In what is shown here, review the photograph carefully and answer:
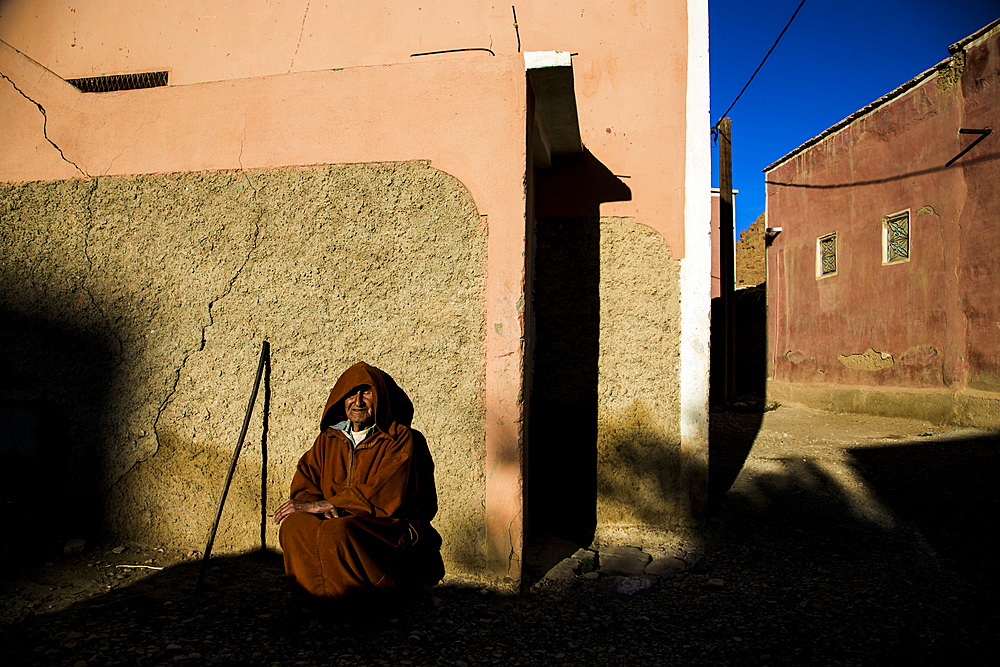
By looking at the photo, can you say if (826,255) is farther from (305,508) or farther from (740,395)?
(305,508)

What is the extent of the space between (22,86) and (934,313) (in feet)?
31.4

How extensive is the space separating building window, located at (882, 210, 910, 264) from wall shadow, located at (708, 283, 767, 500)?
2.54 m

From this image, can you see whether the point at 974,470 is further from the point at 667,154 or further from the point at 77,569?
the point at 77,569

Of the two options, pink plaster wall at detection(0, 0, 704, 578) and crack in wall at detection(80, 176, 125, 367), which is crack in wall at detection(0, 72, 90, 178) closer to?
pink plaster wall at detection(0, 0, 704, 578)

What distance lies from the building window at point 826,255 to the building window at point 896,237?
3.62 ft

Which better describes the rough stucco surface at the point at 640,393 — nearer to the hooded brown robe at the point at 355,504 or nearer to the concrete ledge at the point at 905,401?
the hooded brown robe at the point at 355,504

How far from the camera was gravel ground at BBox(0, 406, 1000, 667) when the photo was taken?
217cm

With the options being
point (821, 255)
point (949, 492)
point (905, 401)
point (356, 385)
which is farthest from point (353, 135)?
point (821, 255)

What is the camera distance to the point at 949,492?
3.86 m

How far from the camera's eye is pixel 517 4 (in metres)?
3.88

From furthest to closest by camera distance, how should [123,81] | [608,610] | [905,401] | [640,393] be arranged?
[905,401] < [123,81] < [640,393] < [608,610]

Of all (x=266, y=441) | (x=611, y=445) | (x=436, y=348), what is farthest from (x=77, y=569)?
(x=611, y=445)

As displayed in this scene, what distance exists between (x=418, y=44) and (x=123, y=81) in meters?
2.48

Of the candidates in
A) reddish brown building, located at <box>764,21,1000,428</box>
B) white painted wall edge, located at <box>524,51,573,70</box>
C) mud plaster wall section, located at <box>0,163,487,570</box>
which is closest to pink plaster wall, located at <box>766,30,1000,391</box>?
reddish brown building, located at <box>764,21,1000,428</box>
